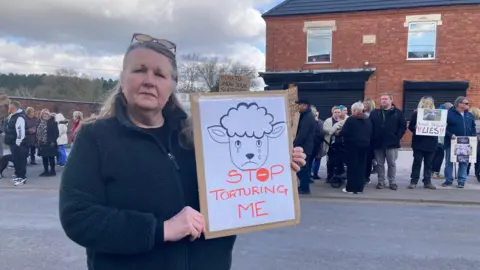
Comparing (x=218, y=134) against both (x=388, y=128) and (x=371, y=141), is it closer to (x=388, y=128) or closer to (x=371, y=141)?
(x=388, y=128)

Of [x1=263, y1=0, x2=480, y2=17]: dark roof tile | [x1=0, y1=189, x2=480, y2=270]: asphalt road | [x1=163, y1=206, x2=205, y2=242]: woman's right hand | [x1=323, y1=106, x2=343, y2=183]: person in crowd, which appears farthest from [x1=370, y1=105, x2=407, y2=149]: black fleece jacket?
[x1=263, y1=0, x2=480, y2=17]: dark roof tile

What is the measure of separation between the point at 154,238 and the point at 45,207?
655 cm

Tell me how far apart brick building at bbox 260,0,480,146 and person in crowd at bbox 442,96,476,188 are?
929 centimetres

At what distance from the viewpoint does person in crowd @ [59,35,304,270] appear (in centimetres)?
152

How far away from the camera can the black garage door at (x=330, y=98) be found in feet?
61.3

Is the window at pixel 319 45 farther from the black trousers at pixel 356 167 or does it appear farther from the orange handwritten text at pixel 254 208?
the orange handwritten text at pixel 254 208

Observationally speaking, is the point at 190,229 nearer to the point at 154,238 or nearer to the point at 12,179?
the point at 154,238

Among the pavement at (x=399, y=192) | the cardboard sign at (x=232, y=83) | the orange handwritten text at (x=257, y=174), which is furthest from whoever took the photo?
the pavement at (x=399, y=192)

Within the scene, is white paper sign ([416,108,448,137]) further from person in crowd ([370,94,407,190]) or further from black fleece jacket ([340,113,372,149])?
black fleece jacket ([340,113,372,149])

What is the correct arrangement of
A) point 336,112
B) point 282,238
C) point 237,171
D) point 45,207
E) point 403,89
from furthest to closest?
point 403,89 → point 336,112 → point 45,207 → point 282,238 → point 237,171

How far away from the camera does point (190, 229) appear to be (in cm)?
158

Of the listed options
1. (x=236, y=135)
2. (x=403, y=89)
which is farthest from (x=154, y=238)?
(x=403, y=89)

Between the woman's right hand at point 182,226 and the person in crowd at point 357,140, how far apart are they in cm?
689

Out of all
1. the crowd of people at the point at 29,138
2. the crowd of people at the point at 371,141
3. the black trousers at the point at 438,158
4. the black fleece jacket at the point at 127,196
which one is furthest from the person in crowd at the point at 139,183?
the black trousers at the point at 438,158
